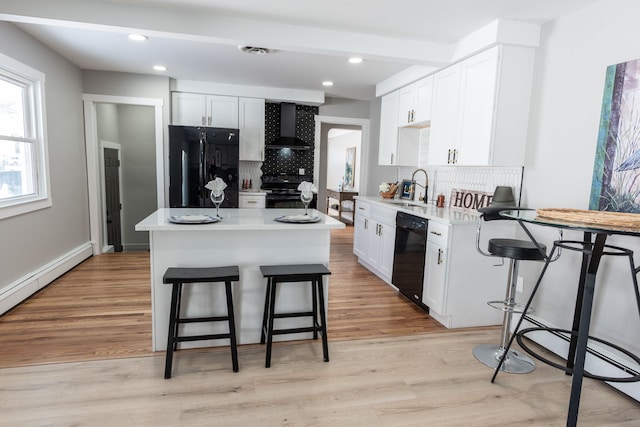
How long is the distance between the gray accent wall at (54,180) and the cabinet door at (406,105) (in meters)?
3.78

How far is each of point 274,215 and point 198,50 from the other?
2033 millimetres

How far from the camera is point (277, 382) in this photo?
216cm

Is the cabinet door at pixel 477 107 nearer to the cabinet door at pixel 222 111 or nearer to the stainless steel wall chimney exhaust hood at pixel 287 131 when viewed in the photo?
the stainless steel wall chimney exhaust hood at pixel 287 131

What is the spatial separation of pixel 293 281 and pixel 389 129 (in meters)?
2.99

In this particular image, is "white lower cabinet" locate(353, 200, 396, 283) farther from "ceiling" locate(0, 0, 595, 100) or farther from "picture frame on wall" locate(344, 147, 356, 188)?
"picture frame on wall" locate(344, 147, 356, 188)

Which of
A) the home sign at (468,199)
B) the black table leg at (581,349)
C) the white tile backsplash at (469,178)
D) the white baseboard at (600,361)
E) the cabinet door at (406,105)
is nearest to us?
the black table leg at (581,349)

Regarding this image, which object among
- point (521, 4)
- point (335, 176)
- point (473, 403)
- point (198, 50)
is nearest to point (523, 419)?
point (473, 403)

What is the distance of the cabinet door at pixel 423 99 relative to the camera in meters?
3.77

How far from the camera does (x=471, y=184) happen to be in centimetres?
368

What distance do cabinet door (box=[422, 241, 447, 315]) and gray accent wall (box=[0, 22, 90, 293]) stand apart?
11.7 ft

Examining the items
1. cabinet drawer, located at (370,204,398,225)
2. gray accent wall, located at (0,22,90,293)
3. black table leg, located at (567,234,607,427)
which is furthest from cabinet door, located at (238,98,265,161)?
black table leg, located at (567,234,607,427)

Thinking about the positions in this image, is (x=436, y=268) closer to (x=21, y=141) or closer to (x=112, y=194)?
(x=21, y=141)

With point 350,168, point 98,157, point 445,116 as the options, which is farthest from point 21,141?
point 350,168

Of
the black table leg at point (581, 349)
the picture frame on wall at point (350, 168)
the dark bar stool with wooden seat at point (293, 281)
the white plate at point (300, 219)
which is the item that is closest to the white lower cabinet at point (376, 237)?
the white plate at point (300, 219)
